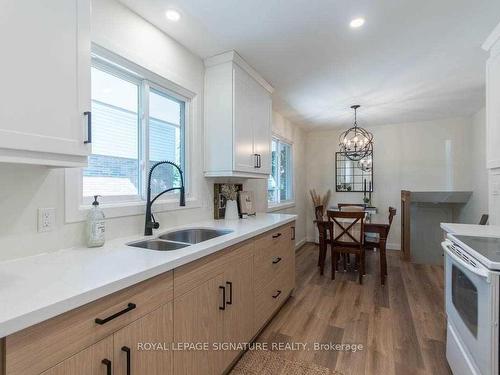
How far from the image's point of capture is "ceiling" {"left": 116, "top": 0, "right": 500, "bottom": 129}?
1.71 m

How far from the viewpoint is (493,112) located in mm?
2111

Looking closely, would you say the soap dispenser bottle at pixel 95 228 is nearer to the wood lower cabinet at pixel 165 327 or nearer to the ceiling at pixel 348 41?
the wood lower cabinet at pixel 165 327

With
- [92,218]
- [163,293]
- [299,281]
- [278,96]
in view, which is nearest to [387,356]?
[299,281]

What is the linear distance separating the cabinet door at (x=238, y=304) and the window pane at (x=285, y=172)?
9.29 ft

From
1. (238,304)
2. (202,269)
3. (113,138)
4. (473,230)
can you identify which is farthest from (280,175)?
(202,269)

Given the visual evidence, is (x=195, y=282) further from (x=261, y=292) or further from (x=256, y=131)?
(x=256, y=131)

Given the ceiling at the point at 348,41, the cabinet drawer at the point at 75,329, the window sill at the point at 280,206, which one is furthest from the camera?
the window sill at the point at 280,206

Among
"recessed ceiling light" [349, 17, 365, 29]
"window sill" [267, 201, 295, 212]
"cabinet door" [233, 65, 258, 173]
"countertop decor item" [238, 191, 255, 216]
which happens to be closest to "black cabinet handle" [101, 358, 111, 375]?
"cabinet door" [233, 65, 258, 173]

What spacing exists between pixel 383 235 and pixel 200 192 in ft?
7.80

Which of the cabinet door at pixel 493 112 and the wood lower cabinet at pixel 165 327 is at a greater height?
the cabinet door at pixel 493 112

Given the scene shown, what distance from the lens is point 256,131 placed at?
273 cm

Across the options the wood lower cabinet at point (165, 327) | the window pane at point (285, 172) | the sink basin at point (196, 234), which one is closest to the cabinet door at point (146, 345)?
the wood lower cabinet at point (165, 327)

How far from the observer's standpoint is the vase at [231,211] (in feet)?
8.36

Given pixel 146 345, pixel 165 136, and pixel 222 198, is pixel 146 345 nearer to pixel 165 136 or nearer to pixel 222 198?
pixel 165 136
